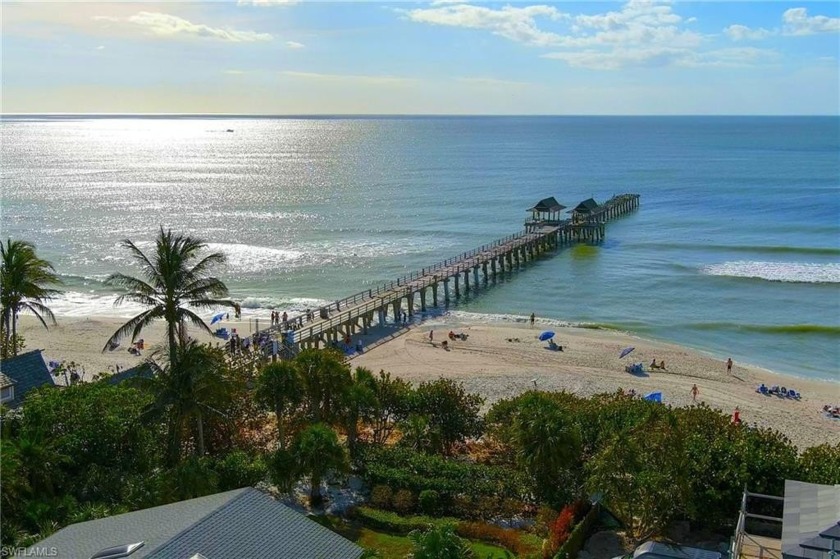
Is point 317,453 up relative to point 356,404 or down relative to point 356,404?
down

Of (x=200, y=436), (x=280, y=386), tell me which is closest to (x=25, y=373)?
(x=200, y=436)

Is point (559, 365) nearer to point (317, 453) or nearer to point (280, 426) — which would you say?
point (280, 426)

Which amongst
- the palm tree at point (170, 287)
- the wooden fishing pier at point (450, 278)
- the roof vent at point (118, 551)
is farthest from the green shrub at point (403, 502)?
the wooden fishing pier at point (450, 278)

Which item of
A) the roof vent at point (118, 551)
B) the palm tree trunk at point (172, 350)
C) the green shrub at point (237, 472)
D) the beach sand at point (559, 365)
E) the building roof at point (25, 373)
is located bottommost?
the beach sand at point (559, 365)

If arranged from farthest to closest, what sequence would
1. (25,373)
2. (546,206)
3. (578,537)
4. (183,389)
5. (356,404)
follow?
1. (546,206)
2. (25,373)
3. (356,404)
4. (183,389)
5. (578,537)

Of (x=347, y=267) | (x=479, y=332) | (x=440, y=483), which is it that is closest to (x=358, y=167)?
(x=347, y=267)

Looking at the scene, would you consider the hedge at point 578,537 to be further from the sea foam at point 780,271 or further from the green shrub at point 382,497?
the sea foam at point 780,271
